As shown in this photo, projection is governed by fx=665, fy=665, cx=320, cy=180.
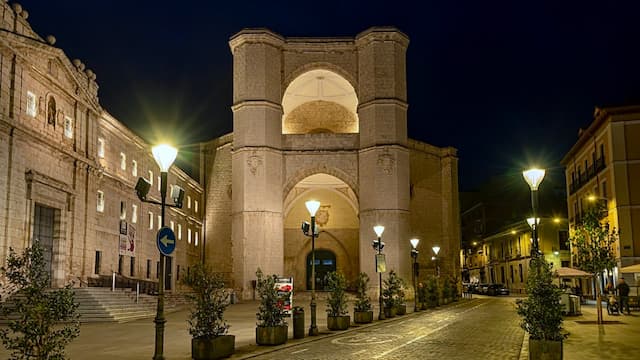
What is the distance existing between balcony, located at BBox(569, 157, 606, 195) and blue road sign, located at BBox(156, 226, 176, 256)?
35601 mm

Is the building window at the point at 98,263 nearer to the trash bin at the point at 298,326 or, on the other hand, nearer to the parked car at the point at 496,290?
the trash bin at the point at 298,326

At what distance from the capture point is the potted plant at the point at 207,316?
13070 mm

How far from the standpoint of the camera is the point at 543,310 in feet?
37.7

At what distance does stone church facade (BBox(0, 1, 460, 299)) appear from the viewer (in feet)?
85.8

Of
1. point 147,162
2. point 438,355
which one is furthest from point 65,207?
point 438,355

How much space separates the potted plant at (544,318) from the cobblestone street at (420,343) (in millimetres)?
2110

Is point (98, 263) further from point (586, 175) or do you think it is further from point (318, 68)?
point (586, 175)

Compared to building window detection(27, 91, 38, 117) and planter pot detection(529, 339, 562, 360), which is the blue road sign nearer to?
planter pot detection(529, 339, 562, 360)

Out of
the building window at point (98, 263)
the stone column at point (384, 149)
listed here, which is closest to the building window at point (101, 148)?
the building window at point (98, 263)

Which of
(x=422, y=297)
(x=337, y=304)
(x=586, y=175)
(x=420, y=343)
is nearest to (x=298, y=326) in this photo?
(x=337, y=304)

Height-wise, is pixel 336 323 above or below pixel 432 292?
below

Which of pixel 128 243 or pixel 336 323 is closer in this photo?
pixel 336 323

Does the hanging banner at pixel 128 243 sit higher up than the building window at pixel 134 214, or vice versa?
the building window at pixel 134 214

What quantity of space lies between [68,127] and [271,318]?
699 inches
